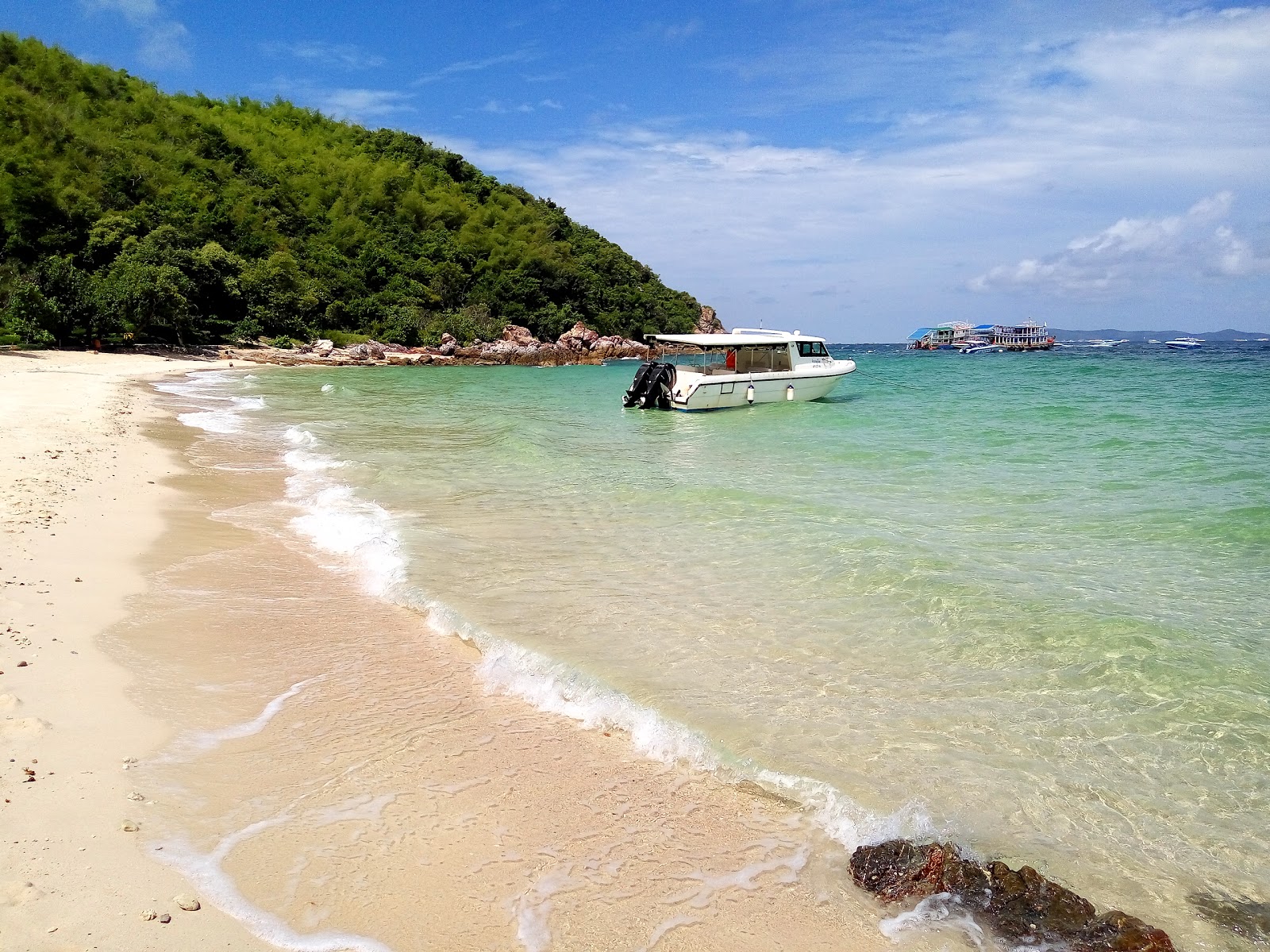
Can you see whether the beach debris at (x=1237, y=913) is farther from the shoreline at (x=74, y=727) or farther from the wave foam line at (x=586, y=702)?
the shoreline at (x=74, y=727)

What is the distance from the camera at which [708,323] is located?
90875mm

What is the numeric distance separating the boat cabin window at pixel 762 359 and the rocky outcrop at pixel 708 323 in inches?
2297

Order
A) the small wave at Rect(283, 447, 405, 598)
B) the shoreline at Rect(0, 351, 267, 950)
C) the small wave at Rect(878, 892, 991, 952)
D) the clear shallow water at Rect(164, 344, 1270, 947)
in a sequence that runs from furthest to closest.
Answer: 1. the small wave at Rect(283, 447, 405, 598)
2. the clear shallow water at Rect(164, 344, 1270, 947)
3. the small wave at Rect(878, 892, 991, 952)
4. the shoreline at Rect(0, 351, 267, 950)

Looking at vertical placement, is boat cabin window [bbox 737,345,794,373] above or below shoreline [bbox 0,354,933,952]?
above

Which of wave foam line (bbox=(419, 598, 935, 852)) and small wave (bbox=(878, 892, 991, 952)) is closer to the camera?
small wave (bbox=(878, 892, 991, 952))

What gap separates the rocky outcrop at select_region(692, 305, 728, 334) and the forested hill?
1959 millimetres

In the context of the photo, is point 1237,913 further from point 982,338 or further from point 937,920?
point 982,338

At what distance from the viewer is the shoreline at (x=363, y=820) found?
9.74 feet

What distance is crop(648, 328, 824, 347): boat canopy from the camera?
2411cm

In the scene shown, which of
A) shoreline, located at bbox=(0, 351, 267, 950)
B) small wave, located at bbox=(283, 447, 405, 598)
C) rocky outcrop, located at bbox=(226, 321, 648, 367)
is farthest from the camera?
rocky outcrop, located at bbox=(226, 321, 648, 367)

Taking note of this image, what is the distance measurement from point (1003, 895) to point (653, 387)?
2202 centimetres

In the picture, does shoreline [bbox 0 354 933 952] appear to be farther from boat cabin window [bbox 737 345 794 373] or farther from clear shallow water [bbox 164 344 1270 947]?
boat cabin window [bbox 737 345 794 373]

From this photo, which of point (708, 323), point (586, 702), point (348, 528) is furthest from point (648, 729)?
point (708, 323)

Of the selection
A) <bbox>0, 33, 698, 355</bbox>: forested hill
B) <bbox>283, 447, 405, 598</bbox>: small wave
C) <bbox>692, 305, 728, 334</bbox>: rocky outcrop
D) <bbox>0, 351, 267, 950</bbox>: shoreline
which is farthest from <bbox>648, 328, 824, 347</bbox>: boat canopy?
<bbox>692, 305, 728, 334</bbox>: rocky outcrop
